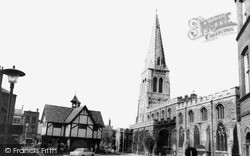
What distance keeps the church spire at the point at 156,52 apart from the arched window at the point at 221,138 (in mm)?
Result: 36974

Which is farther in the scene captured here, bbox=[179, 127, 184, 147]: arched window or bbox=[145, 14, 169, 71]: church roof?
bbox=[145, 14, 169, 71]: church roof

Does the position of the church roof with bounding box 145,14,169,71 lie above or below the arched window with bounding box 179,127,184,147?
above

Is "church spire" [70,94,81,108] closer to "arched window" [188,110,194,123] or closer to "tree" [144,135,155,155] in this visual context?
"tree" [144,135,155,155]

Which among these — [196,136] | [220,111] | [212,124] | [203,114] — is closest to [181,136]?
[196,136]

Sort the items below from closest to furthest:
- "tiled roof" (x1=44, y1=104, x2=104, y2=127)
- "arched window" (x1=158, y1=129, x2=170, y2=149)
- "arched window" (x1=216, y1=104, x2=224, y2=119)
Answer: "arched window" (x1=216, y1=104, x2=224, y2=119), "tiled roof" (x1=44, y1=104, x2=104, y2=127), "arched window" (x1=158, y1=129, x2=170, y2=149)

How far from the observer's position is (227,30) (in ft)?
53.3

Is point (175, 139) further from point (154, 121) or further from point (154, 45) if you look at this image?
point (154, 45)

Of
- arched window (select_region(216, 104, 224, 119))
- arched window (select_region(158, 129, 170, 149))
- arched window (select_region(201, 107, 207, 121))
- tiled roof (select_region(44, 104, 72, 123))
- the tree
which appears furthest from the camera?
arched window (select_region(158, 129, 170, 149))

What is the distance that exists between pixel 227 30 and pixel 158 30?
2335 inches

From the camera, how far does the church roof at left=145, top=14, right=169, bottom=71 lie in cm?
7094

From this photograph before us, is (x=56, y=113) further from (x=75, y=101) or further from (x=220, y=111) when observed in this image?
(x=220, y=111)

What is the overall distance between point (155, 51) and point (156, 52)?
0.40 m

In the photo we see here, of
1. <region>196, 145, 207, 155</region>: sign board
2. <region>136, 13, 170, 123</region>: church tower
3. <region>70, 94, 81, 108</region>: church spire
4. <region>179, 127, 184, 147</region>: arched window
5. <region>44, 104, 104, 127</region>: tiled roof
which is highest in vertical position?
<region>136, 13, 170, 123</region>: church tower

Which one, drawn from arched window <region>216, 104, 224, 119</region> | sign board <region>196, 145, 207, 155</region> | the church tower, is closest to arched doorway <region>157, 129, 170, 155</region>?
sign board <region>196, 145, 207, 155</region>
